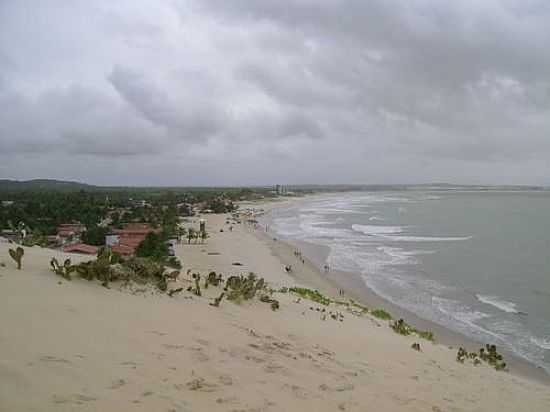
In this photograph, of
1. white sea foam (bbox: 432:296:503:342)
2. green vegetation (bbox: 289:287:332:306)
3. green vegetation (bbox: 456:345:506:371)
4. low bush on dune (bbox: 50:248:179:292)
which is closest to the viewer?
low bush on dune (bbox: 50:248:179:292)

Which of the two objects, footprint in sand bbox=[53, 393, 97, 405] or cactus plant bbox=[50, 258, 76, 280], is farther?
cactus plant bbox=[50, 258, 76, 280]

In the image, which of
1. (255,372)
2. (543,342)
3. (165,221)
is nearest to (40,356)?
(255,372)

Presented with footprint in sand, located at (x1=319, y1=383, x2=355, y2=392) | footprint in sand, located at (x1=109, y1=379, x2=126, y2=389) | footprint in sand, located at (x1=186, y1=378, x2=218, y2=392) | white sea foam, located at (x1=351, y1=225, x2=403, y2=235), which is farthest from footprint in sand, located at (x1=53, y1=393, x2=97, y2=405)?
white sea foam, located at (x1=351, y1=225, x2=403, y2=235)

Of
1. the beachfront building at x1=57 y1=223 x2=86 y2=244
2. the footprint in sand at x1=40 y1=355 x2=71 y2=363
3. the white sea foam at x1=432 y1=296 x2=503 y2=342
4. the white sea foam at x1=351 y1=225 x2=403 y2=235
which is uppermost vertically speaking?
the footprint in sand at x1=40 y1=355 x2=71 y2=363

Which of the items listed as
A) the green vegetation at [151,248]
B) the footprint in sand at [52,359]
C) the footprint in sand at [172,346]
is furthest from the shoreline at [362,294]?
the footprint in sand at [52,359]

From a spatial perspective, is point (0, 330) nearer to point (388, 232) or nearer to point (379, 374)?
point (379, 374)

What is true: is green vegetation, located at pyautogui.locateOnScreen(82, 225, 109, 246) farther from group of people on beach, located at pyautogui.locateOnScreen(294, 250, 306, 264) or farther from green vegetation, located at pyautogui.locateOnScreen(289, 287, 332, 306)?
green vegetation, located at pyautogui.locateOnScreen(289, 287, 332, 306)
